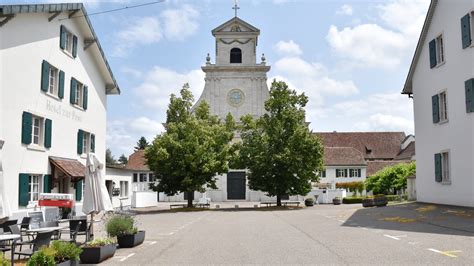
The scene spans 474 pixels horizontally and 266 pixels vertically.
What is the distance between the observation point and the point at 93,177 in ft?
44.0

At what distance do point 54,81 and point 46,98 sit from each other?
1.53m

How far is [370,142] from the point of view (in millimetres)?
70875

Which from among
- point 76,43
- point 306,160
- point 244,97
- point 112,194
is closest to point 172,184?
point 112,194

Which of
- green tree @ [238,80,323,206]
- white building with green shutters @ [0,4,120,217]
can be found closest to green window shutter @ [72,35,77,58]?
white building with green shutters @ [0,4,120,217]

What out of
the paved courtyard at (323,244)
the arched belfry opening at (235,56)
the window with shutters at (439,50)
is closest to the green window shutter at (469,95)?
the window with shutters at (439,50)

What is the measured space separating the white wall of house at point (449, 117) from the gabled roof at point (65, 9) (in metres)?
16.4

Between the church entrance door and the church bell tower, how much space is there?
5619 millimetres

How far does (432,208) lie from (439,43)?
302 inches

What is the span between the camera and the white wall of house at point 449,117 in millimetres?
20656

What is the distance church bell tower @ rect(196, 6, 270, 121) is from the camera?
48031mm

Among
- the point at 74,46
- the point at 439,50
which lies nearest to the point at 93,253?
the point at 74,46

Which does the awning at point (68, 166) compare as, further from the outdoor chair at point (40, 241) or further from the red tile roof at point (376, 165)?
the red tile roof at point (376, 165)

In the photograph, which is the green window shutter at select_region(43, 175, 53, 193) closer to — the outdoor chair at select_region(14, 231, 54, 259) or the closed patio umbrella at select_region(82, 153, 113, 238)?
the closed patio umbrella at select_region(82, 153, 113, 238)

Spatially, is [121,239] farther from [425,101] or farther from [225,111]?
[225,111]
